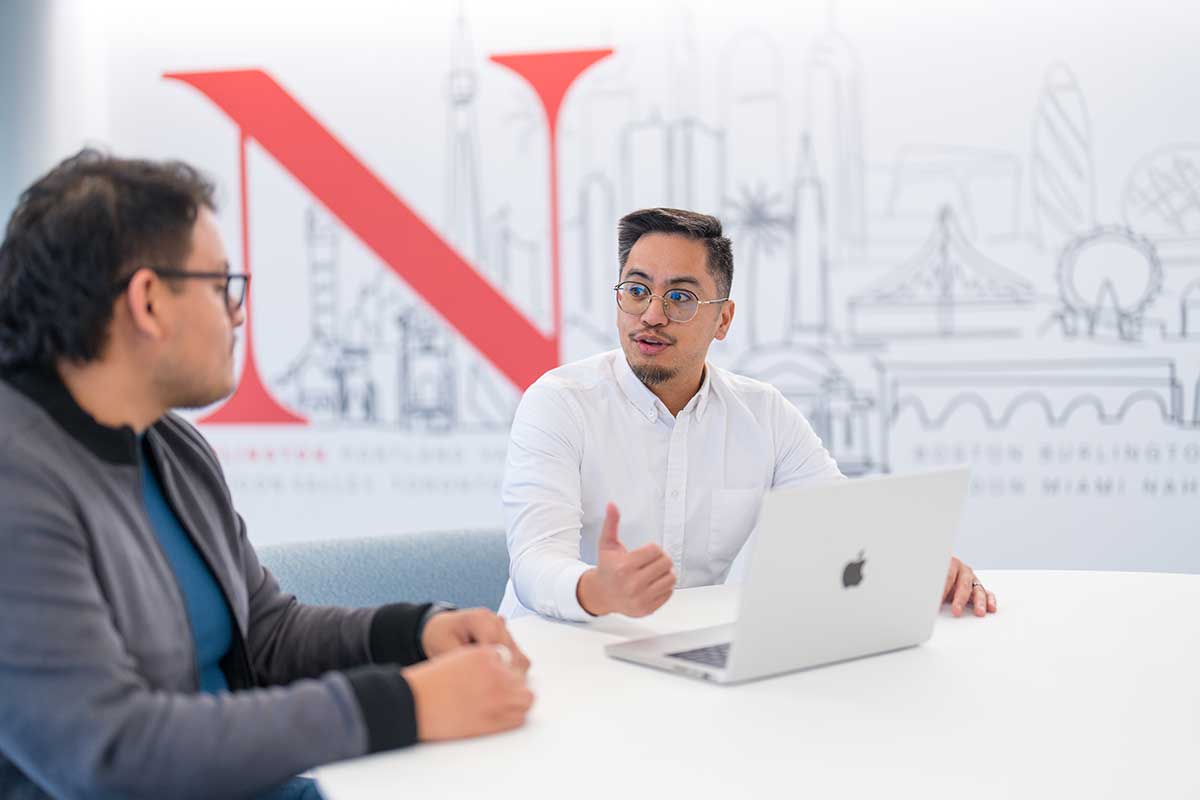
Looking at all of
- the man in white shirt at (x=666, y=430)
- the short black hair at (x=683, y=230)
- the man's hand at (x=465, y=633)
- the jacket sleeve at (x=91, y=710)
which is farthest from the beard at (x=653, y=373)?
the jacket sleeve at (x=91, y=710)

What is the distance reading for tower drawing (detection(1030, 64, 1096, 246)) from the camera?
376 cm

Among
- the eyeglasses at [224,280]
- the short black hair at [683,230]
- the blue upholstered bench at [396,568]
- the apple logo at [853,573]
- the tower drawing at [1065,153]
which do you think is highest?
the tower drawing at [1065,153]

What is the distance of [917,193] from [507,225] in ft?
4.25

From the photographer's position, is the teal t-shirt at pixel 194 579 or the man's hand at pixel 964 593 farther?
the man's hand at pixel 964 593

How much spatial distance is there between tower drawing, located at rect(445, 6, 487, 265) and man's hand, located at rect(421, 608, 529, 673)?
2.48 m

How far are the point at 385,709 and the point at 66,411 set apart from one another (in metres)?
0.50

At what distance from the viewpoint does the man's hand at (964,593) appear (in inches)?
81.3

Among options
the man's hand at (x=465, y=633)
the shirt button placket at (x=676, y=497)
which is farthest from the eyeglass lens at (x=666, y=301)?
the man's hand at (x=465, y=633)

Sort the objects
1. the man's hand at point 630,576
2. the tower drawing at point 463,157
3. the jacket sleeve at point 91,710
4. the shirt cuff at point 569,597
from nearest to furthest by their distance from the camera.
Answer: the jacket sleeve at point 91,710 < the man's hand at point 630,576 < the shirt cuff at point 569,597 < the tower drawing at point 463,157

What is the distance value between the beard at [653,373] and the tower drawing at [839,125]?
1.40 metres

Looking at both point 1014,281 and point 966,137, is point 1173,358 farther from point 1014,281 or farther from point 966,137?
point 966,137

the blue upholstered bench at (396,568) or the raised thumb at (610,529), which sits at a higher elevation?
the raised thumb at (610,529)

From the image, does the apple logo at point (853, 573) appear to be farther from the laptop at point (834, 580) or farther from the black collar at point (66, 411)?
the black collar at point (66, 411)

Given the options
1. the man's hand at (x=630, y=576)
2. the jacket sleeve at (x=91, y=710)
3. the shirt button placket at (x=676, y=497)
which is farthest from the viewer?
the shirt button placket at (x=676, y=497)
